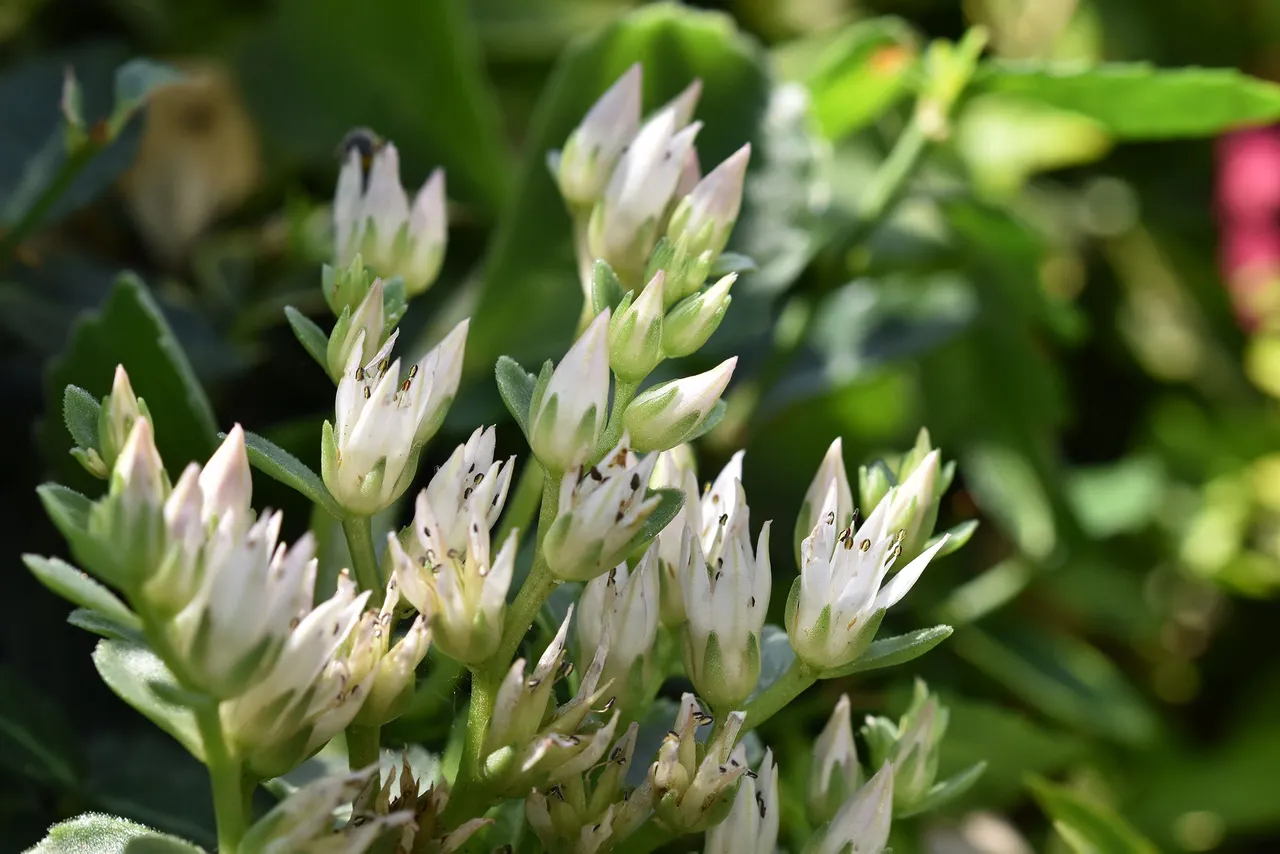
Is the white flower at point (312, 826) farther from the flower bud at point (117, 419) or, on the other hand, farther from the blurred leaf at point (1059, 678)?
the blurred leaf at point (1059, 678)

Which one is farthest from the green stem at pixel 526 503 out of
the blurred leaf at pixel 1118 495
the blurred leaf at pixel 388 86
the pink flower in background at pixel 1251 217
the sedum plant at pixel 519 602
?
the pink flower in background at pixel 1251 217

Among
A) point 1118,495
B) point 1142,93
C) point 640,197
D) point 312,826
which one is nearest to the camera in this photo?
point 312,826

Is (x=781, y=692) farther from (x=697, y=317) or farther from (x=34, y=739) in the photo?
(x=34, y=739)

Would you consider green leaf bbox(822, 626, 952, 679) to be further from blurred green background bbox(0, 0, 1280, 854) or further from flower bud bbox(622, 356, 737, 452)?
blurred green background bbox(0, 0, 1280, 854)

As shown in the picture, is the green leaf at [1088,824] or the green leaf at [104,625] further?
the green leaf at [1088,824]

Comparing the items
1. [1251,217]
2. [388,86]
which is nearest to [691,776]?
[388,86]

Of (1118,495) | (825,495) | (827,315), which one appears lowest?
(1118,495)
